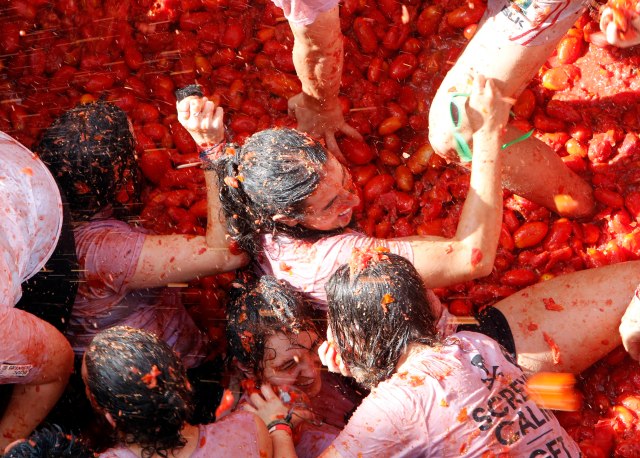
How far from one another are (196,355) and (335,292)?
1044mm

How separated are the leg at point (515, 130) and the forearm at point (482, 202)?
0.16 m

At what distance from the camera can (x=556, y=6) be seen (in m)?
2.34

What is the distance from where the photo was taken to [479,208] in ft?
7.72

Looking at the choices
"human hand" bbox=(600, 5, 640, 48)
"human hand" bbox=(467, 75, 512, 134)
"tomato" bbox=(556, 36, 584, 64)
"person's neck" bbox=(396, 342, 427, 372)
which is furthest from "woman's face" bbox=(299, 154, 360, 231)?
"tomato" bbox=(556, 36, 584, 64)

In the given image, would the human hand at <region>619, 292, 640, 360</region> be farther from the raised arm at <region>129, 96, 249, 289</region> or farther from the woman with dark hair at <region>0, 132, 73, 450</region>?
the woman with dark hair at <region>0, 132, 73, 450</region>

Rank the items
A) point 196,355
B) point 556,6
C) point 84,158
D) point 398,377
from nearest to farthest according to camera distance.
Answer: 1. point 398,377
2. point 556,6
3. point 84,158
4. point 196,355

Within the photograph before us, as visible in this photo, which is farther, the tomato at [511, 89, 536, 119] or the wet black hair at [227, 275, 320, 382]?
the tomato at [511, 89, 536, 119]

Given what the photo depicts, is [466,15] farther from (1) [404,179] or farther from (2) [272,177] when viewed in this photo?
(2) [272,177]

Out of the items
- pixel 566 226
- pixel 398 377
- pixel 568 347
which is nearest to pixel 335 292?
pixel 398 377

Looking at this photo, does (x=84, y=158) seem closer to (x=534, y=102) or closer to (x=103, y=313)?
(x=103, y=313)

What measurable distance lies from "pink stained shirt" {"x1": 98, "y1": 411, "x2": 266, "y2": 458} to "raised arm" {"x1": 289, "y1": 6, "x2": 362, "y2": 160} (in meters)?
1.40

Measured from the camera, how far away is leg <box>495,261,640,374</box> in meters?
2.56

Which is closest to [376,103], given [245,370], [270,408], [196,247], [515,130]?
[515,130]

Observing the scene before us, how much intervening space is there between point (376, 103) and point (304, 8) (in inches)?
32.5
